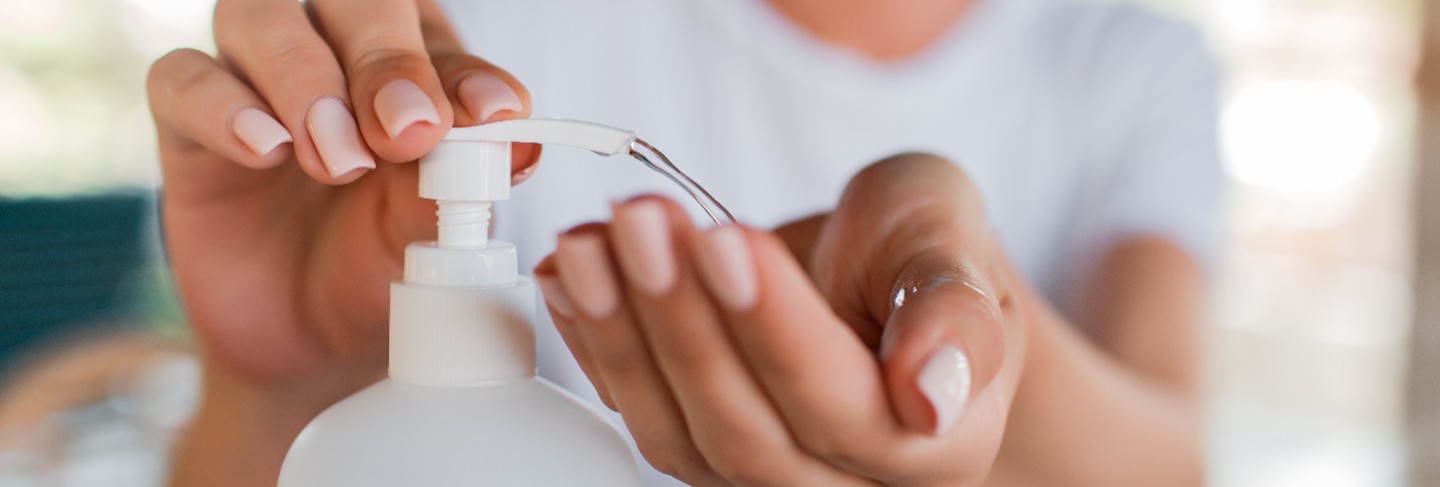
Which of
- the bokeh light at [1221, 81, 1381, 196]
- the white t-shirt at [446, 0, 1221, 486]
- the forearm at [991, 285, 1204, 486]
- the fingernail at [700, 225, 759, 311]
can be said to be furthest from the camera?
the bokeh light at [1221, 81, 1381, 196]

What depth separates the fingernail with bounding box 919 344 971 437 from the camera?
21 cm

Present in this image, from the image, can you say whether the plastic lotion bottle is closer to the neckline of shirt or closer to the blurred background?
the blurred background

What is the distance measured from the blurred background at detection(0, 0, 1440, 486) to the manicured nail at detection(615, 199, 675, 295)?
0.27 metres

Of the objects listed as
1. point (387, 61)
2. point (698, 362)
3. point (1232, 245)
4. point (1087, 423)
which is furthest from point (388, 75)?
point (1232, 245)

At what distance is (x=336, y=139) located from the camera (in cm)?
27

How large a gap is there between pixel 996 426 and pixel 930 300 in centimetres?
5

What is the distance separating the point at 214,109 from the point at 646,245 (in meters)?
0.15

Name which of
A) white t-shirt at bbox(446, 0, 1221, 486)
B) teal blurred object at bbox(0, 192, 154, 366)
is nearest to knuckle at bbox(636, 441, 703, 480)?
white t-shirt at bbox(446, 0, 1221, 486)

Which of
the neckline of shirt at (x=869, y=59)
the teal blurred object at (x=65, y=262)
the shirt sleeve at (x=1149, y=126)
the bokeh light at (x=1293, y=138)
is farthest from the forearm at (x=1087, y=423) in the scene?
the bokeh light at (x=1293, y=138)

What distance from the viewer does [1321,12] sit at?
5.39 ft

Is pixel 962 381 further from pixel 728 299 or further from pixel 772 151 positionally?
pixel 772 151

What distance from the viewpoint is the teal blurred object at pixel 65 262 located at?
2.66 ft

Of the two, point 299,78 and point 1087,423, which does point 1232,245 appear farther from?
point 299,78

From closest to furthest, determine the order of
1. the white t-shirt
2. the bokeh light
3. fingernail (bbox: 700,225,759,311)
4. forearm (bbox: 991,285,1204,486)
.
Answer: fingernail (bbox: 700,225,759,311) → forearm (bbox: 991,285,1204,486) → the white t-shirt → the bokeh light
